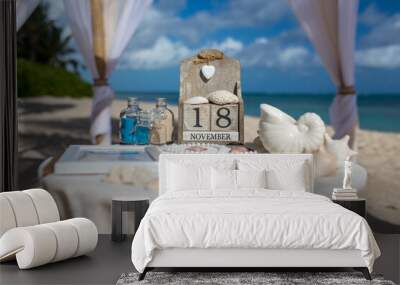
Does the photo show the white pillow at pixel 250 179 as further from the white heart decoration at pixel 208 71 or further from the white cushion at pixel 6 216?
the white cushion at pixel 6 216

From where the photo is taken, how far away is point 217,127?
21.4 ft

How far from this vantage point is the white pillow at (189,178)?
5762mm

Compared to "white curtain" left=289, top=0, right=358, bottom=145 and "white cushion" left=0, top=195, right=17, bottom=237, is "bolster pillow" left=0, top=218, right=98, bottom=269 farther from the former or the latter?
"white curtain" left=289, top=0, right=358, bottom=145

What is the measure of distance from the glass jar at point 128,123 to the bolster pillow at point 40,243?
5.65 feet

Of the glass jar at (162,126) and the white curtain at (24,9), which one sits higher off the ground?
the white curtain at (24,9)

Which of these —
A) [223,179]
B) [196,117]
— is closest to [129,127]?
[196,117]

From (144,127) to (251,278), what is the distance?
253 centimetres

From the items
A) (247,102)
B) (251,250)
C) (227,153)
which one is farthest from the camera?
(247,102)

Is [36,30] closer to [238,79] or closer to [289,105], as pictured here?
[238,79]

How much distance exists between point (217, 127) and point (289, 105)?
2.76ft

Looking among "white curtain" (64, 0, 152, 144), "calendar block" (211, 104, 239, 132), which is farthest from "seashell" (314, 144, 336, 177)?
"white curtain" (64, 0, 152, 144)

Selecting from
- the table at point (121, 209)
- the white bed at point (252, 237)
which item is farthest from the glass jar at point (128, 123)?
the white bed at point (252, 237)

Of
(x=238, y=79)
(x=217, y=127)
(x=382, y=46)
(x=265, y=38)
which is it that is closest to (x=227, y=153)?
(x=217, y=127)

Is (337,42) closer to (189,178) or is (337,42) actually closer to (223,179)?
(223,179)
